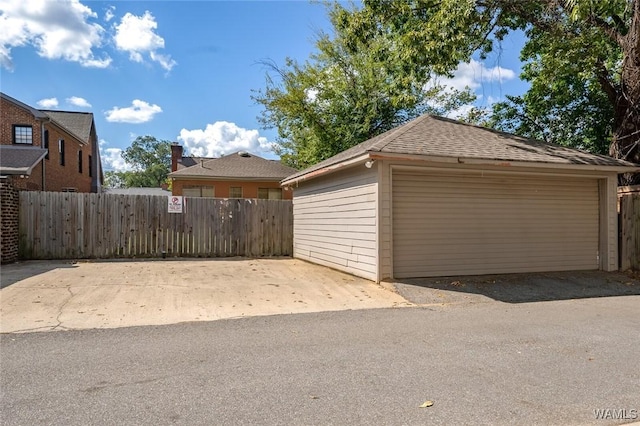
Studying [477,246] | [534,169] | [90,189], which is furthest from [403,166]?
[90,189]

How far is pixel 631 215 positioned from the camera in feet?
35.0

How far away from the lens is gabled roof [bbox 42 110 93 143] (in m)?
24.9

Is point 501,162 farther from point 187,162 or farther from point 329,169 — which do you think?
point 187,162

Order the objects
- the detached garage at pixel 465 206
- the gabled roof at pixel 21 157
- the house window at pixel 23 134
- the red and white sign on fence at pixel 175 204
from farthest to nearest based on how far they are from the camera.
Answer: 1. the house window at pixel 23 134
2. the gabled roof at pixel 21 157
3. the red and white sign on fence at pixel 175 204
4. the detached garage at pixel 465 206

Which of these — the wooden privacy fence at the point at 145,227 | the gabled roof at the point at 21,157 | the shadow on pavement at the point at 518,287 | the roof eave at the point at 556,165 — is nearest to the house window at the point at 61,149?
the gabled roof at the point at 21,157

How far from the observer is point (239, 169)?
24062 millimetres

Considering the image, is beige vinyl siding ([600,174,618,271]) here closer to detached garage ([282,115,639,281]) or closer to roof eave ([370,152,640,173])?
detached garage ([282,115,639,281])

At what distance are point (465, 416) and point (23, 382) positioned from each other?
3.63 metres

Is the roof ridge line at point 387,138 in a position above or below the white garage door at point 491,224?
above

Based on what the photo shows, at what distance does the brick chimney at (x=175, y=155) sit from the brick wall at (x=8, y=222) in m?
20.4

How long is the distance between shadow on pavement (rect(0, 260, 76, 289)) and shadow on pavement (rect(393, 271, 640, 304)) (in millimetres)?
7590

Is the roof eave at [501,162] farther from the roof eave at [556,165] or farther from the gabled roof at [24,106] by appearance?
the gabled roof at [24,106]

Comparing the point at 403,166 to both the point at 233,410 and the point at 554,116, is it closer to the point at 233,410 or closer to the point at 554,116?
the point at 233,410

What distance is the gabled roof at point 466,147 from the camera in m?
8.74
